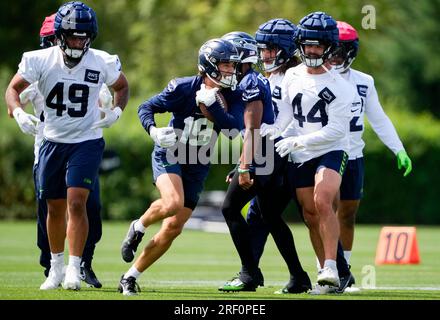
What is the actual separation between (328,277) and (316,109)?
1452mm

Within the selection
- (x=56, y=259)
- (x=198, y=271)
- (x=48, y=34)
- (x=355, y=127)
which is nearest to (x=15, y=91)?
(x=48, y=34)

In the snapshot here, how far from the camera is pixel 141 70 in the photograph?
1398 inches

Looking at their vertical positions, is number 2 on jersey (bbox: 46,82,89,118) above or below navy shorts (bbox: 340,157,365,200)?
above

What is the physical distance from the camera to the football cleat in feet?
28.3

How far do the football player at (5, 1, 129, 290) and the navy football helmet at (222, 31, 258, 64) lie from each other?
3.45ft

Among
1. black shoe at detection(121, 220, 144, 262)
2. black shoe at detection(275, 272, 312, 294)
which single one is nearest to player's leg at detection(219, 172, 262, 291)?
black shoe at detection(275, 272, 312, 294)

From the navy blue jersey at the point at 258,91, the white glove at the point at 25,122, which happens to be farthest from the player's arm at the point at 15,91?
the navy blue jersey at the point at 258,91

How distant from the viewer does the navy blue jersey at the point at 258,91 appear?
28.8 ft

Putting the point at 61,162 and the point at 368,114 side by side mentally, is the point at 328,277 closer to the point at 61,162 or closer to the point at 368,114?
the point at 368,114

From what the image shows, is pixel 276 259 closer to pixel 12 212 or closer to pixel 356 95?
pixel 356 95

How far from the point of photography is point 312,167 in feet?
30.0

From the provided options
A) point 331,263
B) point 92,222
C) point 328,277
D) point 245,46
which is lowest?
point 328,277

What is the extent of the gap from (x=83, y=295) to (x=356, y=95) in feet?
10.5

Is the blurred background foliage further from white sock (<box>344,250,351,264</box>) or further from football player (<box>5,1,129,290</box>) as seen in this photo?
football player (<box>5,1,129,290</box>)
